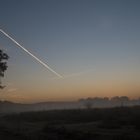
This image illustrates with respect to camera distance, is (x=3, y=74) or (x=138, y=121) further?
(x=3, y=74)

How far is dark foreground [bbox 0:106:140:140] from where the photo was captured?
3089cm

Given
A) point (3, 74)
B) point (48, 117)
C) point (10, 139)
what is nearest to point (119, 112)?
point (48, 117)

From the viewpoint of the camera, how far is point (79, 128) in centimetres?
3984

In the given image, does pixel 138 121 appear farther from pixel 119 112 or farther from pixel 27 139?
pixel 27 139

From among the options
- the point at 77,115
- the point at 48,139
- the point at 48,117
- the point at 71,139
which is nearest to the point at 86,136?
the point at 71,139

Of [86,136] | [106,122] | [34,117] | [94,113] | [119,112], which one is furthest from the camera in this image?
[34,117]

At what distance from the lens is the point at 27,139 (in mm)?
29547

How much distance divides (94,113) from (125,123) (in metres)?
15.5

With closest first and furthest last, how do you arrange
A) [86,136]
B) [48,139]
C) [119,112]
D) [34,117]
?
[48,139]
[86,136]
[119,112]
[34,117]

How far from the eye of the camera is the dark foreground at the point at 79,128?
101ft

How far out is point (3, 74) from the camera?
167 feet

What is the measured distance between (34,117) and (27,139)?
33453 millimetres

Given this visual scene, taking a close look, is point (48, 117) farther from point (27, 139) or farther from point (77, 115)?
point (27, 139)

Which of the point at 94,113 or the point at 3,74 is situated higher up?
the point at 3,74
